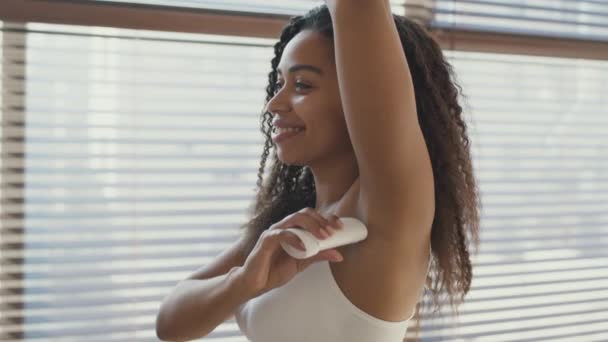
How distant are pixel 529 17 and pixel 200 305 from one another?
4.65 feet

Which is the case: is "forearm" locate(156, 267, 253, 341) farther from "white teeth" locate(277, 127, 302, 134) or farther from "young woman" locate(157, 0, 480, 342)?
"white teeth" locate(277, 127, 302, 134)

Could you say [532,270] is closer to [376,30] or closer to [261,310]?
[261,310]

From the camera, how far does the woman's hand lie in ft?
2.95

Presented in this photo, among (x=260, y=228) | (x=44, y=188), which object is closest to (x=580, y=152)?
(x=260, y=228)

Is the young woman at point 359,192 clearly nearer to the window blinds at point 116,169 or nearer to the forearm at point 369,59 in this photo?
the forearm at point 369,59

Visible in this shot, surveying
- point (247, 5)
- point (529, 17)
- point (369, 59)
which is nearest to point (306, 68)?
point (369, 59)

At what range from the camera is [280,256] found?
0.95 meters

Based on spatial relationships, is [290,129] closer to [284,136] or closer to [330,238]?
[284,136]

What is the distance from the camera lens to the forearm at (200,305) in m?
0.97

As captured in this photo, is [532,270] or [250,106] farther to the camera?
[532,270]

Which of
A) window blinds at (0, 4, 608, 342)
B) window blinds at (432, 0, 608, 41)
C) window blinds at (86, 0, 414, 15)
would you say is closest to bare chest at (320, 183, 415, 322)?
window blinds at (0, 4, 608, 342)

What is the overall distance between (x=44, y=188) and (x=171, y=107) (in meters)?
0.35

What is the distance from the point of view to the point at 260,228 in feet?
4.34

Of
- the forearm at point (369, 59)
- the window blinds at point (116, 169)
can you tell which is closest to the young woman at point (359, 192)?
the forearm at point (369, 59)
